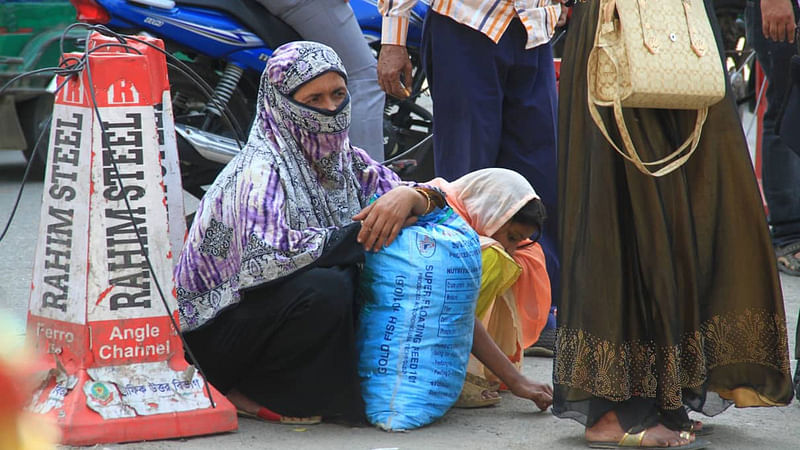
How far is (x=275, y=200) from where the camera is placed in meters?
2.76

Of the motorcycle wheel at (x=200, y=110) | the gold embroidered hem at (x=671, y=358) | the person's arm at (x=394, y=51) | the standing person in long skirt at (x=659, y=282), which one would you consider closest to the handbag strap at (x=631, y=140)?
the standing person in long skirt at (x=659, y=282)

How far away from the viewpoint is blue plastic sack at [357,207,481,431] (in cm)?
282

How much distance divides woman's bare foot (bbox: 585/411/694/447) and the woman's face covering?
1021mm

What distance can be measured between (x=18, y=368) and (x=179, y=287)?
81.4 inches

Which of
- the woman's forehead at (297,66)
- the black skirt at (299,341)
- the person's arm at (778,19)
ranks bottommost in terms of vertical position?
the black skirt at (299,341)

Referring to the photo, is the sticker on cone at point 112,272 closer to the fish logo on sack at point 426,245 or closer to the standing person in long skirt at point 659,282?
the fish logo on sack at point 426,245

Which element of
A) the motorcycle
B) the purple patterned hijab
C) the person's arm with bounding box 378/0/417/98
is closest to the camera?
the purple patterned hijab

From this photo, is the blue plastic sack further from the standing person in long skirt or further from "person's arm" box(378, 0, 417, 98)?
"person's arm" box(378, 0, 417, 98)

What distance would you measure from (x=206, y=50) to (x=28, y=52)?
208 cm

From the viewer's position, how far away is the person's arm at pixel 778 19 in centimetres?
340

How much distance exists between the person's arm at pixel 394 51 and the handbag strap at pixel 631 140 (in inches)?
42.0

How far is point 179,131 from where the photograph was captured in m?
4.59

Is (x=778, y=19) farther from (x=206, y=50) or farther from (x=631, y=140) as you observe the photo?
(x=206, y=50)

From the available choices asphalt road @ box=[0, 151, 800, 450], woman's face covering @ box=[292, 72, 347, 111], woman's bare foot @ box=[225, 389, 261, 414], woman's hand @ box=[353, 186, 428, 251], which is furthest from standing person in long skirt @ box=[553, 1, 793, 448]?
woman's bare foot @ box=[225, 389, 261, 414]
